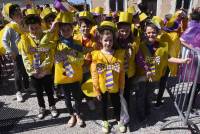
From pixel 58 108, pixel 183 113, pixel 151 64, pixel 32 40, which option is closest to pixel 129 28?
pixel 151 64

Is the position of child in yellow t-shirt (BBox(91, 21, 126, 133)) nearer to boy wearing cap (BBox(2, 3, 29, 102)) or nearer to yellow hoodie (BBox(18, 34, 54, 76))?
yellow hoodie (BBox(18, 34, 54, 76))

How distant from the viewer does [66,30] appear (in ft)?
13.3

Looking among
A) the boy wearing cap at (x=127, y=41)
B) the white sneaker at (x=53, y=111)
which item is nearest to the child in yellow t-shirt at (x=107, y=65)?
the boy wearing cap at (x=127, y=41)

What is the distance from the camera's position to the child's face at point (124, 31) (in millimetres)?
3939

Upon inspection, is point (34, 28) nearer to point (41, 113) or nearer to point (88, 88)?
point (88, 88)

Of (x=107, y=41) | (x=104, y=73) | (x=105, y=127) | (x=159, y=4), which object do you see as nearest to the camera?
(x=107, y=41)

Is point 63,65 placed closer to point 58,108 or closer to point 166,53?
point 58,108

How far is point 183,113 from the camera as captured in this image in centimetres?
466

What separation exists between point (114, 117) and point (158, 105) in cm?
90

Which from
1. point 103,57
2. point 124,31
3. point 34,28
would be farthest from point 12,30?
point 124,31

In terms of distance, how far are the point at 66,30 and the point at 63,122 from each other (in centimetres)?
161

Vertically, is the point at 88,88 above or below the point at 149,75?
below

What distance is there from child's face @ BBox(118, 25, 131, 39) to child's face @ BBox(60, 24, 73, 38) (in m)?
0.75

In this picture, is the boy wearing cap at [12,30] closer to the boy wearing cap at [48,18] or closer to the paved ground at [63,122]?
the boy wearing cap at [48,18]
